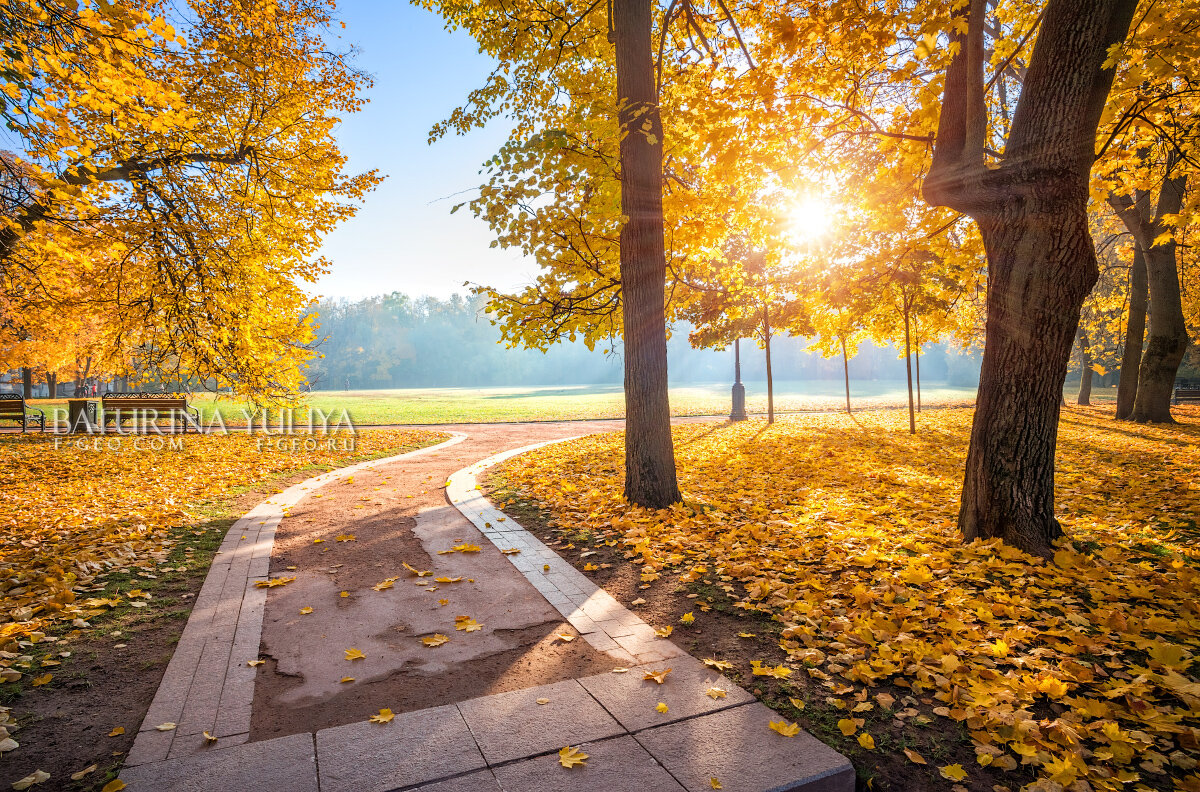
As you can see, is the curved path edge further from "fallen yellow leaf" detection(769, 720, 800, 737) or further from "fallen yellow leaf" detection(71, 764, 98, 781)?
"fallen yellow leaf" detection(769, 720, 800, 737)

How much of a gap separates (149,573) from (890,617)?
6.40 meters

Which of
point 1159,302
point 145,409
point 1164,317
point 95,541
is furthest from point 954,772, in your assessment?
point 145,409

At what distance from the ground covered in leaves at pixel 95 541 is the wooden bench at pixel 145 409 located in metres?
2.33

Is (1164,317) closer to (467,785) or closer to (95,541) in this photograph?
(467,785)

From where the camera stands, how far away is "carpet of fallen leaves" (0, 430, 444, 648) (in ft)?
14.7

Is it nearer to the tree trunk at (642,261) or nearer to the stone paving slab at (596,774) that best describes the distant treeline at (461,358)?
the tree trunk at (642,261)

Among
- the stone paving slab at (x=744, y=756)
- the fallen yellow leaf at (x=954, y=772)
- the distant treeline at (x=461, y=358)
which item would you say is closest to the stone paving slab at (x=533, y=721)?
the stone paving slab at (x=744, y=756)

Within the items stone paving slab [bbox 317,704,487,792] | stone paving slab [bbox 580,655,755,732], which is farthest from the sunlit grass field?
stone paving slab [bbox 580,655,755,732]

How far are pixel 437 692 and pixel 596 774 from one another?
1178 mm

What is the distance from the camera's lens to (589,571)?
520 centimetres

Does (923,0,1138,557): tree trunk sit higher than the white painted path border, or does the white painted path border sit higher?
(923,0,1138,557): tree trunk

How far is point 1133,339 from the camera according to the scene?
15.3 meters

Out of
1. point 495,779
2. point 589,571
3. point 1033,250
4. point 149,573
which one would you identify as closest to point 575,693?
point 495,779

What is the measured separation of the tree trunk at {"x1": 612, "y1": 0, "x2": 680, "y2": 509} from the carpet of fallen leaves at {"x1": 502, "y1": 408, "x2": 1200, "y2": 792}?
63 cm
